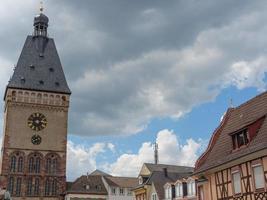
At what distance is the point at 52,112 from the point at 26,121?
550cm

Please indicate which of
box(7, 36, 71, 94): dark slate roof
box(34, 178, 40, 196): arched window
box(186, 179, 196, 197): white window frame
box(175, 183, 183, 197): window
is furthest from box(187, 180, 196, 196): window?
box(7, 36, 71, 94): dark slate roof

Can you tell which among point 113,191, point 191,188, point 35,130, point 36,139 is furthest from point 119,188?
point 191,188

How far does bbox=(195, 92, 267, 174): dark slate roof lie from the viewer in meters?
29.0

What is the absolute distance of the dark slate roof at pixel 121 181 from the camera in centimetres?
9244

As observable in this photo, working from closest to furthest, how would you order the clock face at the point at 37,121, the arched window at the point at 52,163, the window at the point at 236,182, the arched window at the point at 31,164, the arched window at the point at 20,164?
the window at the point at 236,182, the arched window at the point at 20,164, the arched window at the point at 31,164, the arched window at the point at 52,163, the clock face at the point at 37,121

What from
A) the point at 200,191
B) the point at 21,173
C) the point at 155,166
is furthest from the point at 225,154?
the point at 21,173

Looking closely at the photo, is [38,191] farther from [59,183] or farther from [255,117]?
[255,117]

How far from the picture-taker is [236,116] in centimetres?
3581

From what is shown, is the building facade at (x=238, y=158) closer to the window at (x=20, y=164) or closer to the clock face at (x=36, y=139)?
the window at (x=20, y=164)

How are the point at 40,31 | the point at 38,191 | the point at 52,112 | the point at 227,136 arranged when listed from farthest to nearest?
1. the point at 40,31
2. the point at 52,112
3. the point at 38,191
4. the point at 227,136

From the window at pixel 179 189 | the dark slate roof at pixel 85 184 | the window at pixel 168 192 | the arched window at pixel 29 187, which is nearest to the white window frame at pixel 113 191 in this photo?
the dark slate roof at pixel 85 184

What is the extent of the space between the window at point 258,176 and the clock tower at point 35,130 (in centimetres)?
6319

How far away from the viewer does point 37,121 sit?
294 ft

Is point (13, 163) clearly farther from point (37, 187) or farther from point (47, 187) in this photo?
point (47, 187)
